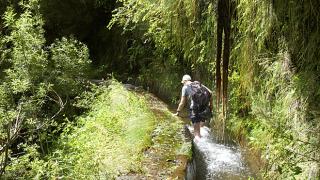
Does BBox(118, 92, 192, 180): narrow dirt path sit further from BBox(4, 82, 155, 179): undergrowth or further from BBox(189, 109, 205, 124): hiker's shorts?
BBox(189, 109, 205, 124): hiker's shorts

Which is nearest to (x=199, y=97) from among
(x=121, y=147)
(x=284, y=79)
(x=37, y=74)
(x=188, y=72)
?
(x=121, y=147)

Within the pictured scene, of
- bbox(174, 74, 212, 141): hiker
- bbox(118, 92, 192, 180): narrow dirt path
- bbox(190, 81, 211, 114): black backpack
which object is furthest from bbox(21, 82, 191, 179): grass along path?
bbox(190, 81, 211, 114): black backpack

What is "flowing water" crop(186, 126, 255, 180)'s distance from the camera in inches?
314

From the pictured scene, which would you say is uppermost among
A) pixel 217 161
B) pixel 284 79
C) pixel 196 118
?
pixel 284 79

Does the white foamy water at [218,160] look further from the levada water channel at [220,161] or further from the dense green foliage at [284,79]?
the dense green foliage at [284,79]

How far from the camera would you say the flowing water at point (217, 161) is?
A: 7.98 metres

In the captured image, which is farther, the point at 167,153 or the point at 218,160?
the point at 218,160

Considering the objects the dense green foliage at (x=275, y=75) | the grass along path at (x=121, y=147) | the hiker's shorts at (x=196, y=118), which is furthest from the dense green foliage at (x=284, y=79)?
the grass along path at (x=121, y=147)

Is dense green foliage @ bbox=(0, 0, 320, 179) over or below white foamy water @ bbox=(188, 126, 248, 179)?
over

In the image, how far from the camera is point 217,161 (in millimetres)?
8695

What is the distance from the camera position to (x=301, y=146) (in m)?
5.36

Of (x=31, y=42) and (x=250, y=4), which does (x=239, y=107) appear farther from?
(x=31, y=42)

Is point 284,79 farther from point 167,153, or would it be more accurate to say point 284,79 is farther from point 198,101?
point 167,153

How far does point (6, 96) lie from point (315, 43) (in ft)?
29.9
